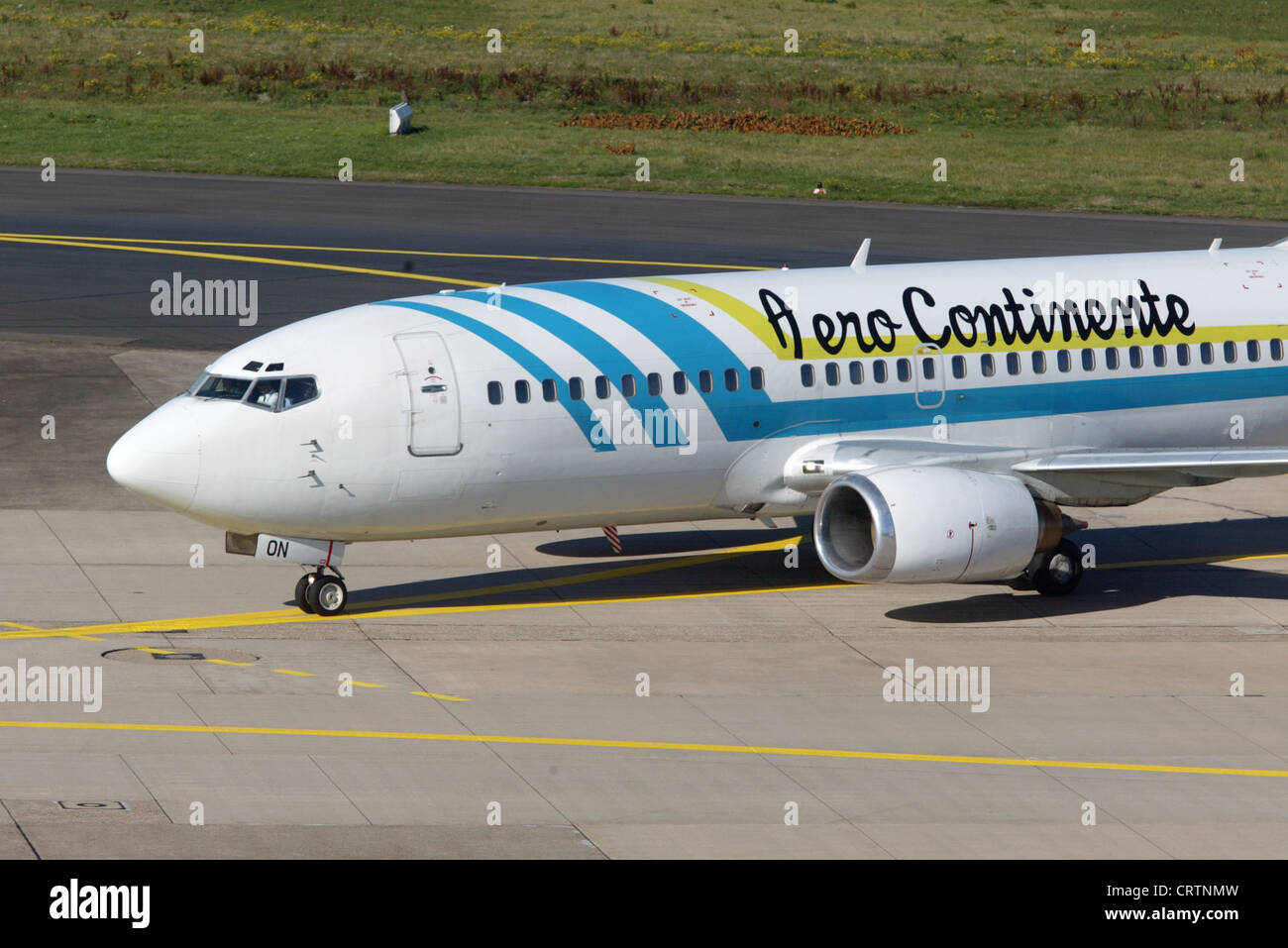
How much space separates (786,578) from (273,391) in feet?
28.1

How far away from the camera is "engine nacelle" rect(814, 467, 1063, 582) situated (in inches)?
1000

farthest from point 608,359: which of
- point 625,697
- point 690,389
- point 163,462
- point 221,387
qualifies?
point 163,462

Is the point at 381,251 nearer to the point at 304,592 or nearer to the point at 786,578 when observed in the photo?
the point at 786,578

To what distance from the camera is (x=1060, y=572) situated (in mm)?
28031

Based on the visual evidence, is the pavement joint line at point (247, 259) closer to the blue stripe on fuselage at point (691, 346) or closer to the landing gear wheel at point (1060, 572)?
the blue stripe on fuselage at point (691, 346)

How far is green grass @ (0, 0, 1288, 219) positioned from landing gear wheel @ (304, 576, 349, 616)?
41524 mm

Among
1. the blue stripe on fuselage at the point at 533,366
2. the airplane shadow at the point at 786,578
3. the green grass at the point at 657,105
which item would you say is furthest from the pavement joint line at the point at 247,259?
the blue stripe on fuselage at the point at 533,366

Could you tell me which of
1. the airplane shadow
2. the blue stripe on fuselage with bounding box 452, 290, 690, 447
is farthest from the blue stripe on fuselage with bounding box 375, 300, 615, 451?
the airplane shadow

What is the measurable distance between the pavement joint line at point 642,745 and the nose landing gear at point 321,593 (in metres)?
4.55

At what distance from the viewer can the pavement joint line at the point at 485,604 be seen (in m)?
25.1

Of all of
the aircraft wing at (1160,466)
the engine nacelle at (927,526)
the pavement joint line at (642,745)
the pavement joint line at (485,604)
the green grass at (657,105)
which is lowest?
the pavement joint line at (642,745)

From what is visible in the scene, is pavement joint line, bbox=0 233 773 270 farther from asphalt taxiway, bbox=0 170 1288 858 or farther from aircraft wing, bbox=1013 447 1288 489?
aircraft wing, bbox=1013 447 1288 489

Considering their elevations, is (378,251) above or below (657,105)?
below

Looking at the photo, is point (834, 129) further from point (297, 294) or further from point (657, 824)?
point (657, 824)
